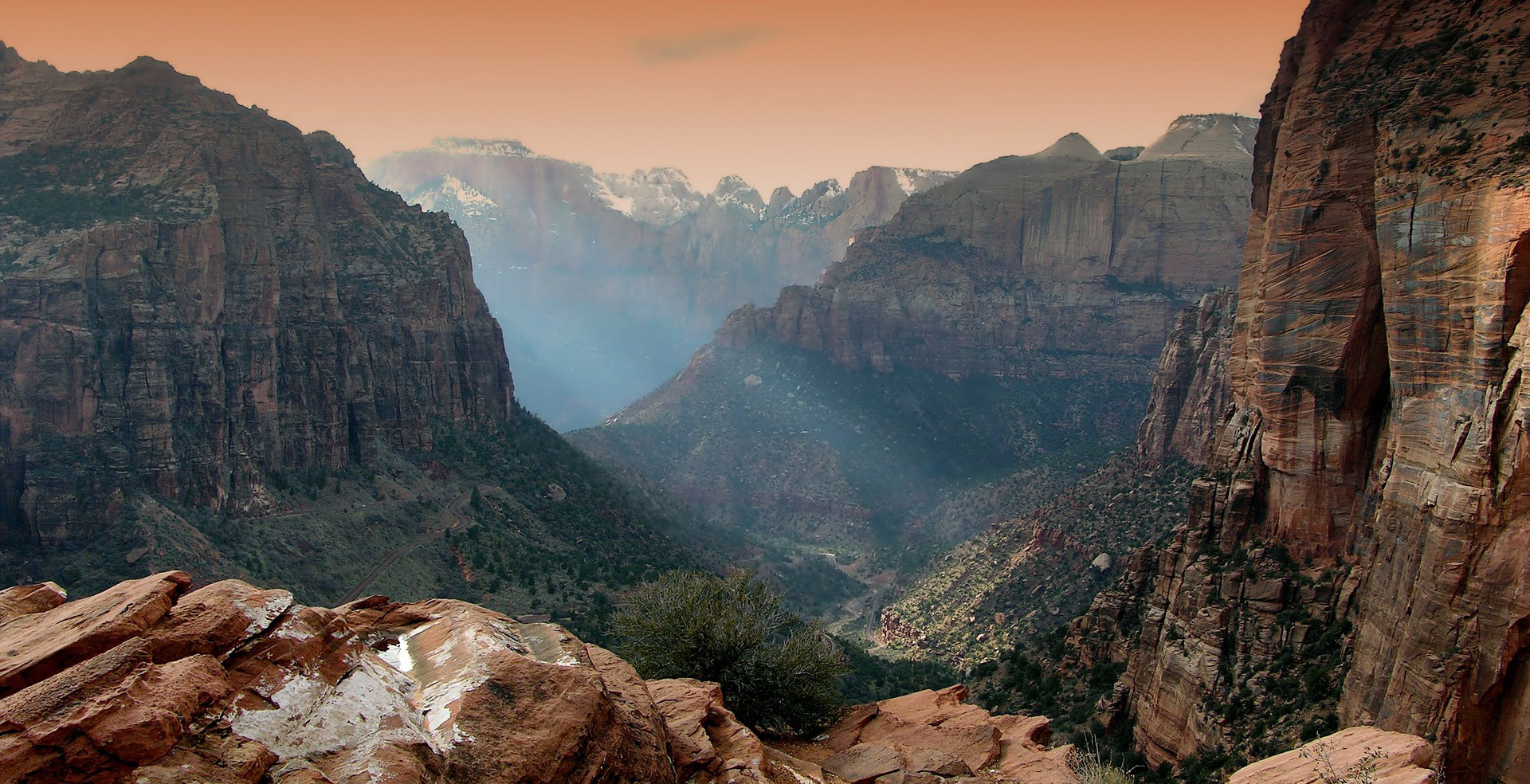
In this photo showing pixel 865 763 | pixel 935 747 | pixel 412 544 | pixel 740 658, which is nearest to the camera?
pixel 865 763

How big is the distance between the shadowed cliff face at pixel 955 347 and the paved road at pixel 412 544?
156 feet

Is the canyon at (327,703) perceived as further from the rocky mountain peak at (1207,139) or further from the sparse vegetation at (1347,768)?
the rocky mountain peak at (1207,139)

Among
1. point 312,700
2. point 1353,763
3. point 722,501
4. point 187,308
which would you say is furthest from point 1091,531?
point 722,501

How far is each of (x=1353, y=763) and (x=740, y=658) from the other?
13981 mm

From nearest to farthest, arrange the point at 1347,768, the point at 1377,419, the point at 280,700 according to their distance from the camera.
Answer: the point at 280,700 < the point at 1347,768 < the point at 1377,419

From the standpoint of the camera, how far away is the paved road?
5778 centimetres

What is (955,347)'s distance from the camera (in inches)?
5699

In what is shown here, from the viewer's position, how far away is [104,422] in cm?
5497

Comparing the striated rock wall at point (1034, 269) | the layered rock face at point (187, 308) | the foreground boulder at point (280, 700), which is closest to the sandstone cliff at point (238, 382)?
the layered rock face at point (187, 308)

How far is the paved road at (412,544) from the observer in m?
57.8

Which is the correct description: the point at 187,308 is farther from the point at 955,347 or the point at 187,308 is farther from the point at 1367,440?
the point at 955,347

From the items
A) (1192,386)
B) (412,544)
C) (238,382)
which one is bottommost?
A: (412,544)

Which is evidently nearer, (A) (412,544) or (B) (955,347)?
(A) (412,544)

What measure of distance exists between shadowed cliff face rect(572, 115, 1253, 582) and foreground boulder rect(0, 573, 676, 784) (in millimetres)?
103807
